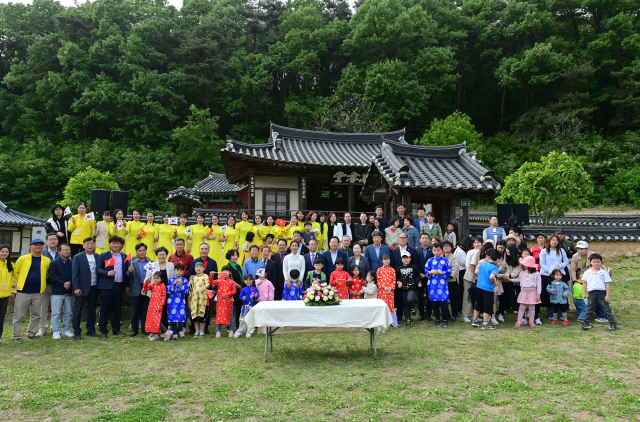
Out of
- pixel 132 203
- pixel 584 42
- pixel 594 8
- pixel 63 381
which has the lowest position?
pixel 63 381

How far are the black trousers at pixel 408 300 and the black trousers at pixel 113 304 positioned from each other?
529cm

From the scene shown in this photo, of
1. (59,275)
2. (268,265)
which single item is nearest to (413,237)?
(268,265)

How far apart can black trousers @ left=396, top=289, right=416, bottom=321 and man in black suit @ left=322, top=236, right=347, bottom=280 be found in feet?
4.26

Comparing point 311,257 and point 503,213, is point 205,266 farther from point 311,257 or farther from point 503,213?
point 503,213

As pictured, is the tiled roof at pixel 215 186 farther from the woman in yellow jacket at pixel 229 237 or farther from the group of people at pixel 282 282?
the group of people at pixel 282 282

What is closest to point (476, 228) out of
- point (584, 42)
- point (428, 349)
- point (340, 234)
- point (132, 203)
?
point (340, 234)

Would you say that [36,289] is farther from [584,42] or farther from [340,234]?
[584,42]

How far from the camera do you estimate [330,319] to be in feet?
18.8

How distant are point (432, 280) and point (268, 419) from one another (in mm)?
4807

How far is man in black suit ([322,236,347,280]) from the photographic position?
809 cm

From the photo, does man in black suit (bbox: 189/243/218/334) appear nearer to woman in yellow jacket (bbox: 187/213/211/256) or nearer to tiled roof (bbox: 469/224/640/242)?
woman in yellow jacket (bbox: 187/213/211/256)

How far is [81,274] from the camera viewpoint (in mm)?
7363

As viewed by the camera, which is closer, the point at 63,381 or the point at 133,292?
the point at 63,381

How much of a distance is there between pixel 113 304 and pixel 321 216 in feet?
16.3
